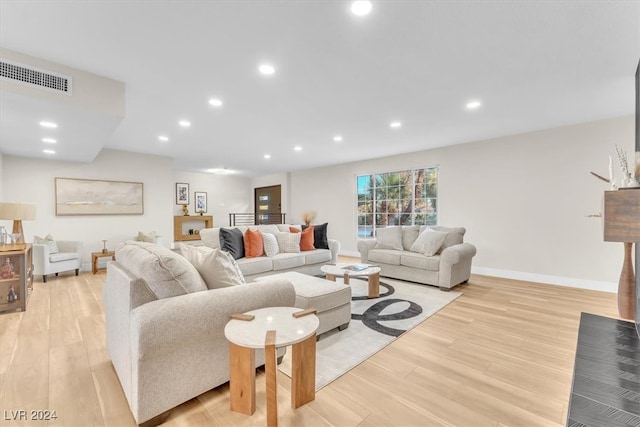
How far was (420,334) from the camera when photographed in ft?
8.30

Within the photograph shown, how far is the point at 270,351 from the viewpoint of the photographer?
131 cm

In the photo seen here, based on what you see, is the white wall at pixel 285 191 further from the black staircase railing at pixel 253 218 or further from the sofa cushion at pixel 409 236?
the sofa cushion at pixel 409 236

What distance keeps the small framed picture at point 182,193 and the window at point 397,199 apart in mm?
5308

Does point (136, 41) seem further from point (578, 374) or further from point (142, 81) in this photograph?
point (578, 374)

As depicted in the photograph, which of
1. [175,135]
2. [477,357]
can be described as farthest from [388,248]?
[175,135]

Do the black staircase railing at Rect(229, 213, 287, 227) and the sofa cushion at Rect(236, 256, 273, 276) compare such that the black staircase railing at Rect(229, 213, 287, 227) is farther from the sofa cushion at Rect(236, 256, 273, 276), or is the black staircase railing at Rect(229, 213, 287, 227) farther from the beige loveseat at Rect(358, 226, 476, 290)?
the sofa cushion at Rect(236, 256, 273, 276)

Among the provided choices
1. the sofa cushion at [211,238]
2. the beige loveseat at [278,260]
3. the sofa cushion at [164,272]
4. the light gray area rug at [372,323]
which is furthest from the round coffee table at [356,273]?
the sofa cushion at [164,272]

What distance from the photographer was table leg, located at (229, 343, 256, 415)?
1499 millimetres

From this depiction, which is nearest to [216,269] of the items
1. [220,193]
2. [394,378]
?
[394,378]

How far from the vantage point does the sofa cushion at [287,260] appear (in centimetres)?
398

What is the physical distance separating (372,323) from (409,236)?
2.33 meters

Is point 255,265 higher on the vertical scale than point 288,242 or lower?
lower

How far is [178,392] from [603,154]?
18.4 ft

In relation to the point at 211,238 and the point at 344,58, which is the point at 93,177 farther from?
the point at 344,58
